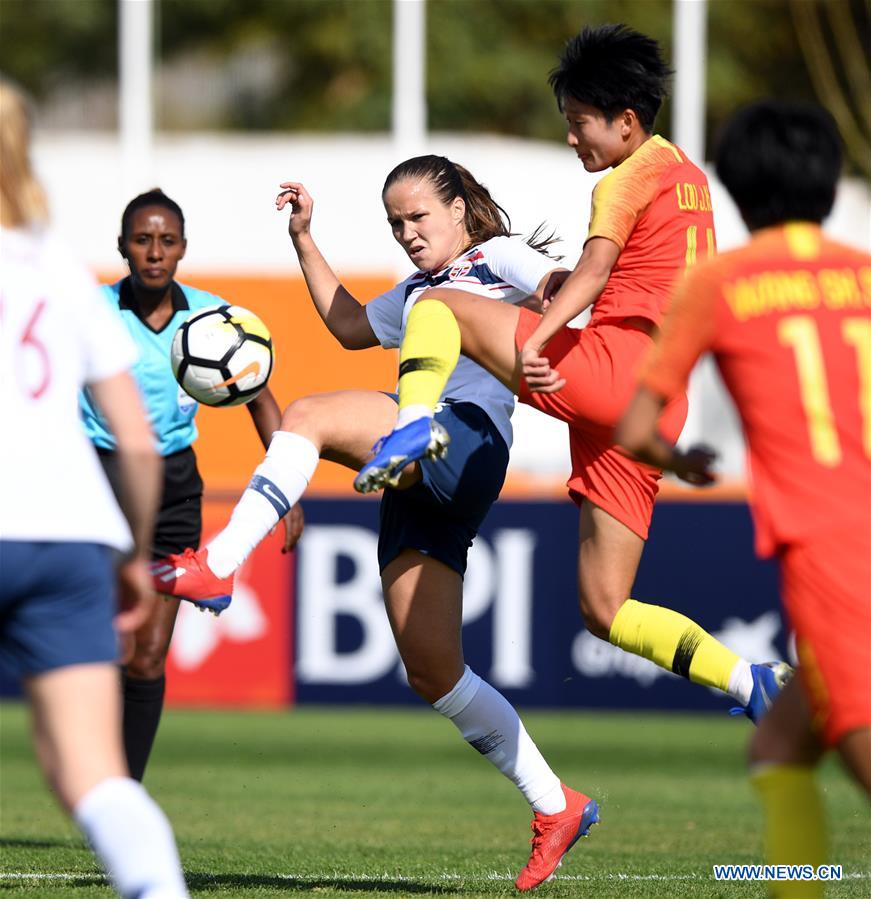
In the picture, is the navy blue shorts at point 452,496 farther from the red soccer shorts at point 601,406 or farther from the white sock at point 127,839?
the white sock at point 127,839

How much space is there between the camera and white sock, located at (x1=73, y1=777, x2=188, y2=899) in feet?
12.4

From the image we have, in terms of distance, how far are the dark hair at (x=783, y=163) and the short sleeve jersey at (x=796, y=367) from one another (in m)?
0.10

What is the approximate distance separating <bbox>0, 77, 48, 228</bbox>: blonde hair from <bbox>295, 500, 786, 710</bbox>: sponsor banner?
31.1 ft

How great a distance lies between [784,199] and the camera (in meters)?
4.00

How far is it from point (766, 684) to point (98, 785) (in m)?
2.67

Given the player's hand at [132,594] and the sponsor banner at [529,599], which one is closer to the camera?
the player's hand at [132,594]

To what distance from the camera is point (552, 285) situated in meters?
5.93

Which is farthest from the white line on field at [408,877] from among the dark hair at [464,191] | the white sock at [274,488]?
the dark hair at [464,191]

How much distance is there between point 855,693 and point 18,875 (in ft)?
11.5

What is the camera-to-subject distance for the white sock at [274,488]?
5812mm

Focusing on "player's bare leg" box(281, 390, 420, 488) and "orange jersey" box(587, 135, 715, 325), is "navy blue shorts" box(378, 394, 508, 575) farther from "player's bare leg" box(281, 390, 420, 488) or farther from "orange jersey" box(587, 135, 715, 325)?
"orange jersey" box(587, 135, 715, 325)

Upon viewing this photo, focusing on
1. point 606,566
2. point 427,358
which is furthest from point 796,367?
point 606,566

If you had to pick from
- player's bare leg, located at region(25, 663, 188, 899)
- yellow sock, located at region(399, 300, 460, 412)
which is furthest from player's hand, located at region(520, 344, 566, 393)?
player's bare leg, located at region(25, 663, 188, 899)

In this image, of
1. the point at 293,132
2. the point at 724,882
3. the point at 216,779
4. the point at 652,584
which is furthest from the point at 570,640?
the point at 293,132
